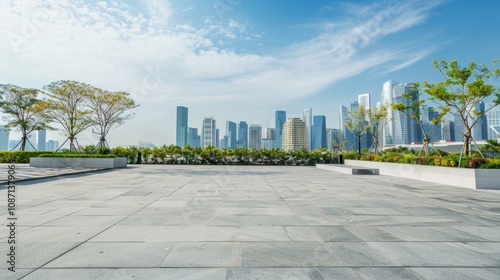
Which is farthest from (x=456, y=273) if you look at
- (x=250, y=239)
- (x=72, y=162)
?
(x=72, y=162)

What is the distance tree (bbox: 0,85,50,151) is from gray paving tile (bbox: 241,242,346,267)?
30.9m

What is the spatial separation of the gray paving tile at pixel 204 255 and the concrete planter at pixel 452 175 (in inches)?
464

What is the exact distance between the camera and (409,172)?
51.0 feet

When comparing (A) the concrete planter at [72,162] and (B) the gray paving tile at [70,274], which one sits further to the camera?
(A) the concrete planter at [72,162]

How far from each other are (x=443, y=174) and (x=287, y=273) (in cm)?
1315

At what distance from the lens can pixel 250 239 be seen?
14.2 feet

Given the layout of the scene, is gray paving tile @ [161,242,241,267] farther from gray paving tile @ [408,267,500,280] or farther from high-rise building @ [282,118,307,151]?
high-rise building @ [282,118,307,151]

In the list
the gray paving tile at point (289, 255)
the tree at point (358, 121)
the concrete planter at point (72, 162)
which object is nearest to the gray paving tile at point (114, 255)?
the gray paving tile at point (289, 255)

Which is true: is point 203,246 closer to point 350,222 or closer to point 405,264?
point 405,264

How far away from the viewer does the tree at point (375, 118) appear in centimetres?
2609

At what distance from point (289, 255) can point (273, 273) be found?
0.60 m

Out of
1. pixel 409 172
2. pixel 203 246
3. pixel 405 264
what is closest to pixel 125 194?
pixel 203 246

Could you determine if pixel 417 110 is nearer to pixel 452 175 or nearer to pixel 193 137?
pixel 452 175

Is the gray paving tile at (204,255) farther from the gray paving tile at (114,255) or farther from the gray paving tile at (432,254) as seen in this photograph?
the gray paving tile at (432,254)
